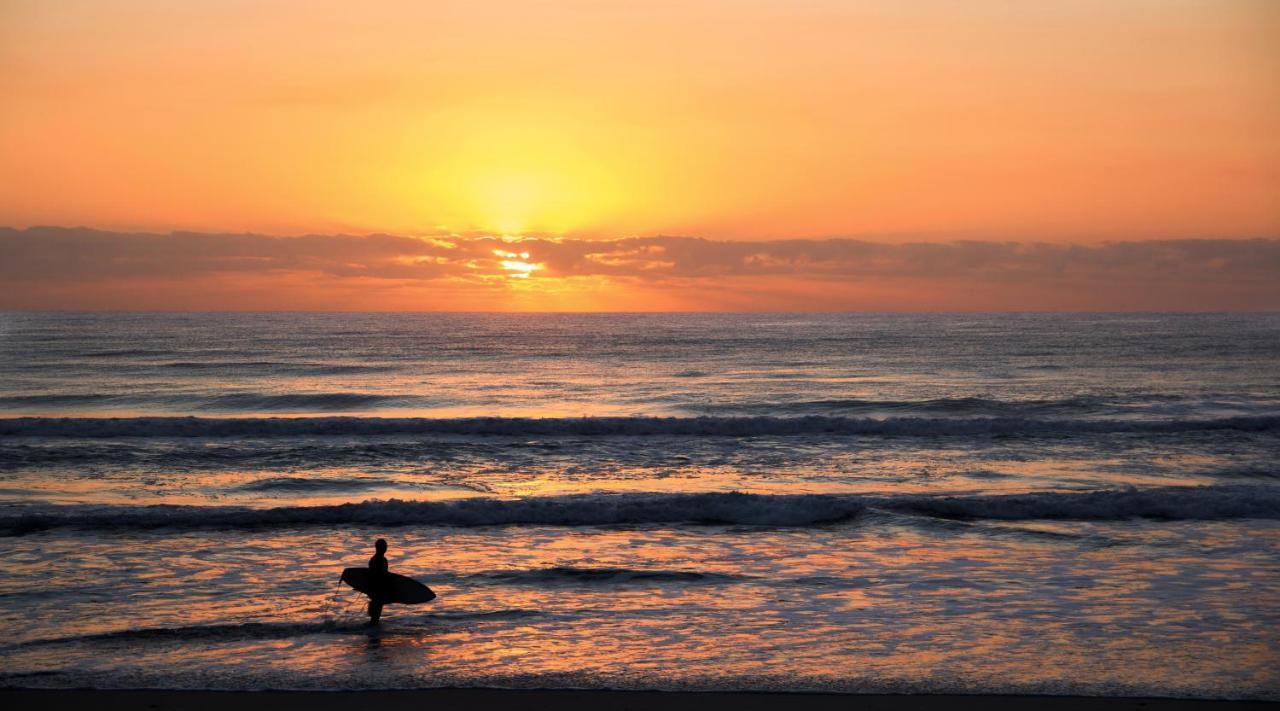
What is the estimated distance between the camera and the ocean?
32.6ft

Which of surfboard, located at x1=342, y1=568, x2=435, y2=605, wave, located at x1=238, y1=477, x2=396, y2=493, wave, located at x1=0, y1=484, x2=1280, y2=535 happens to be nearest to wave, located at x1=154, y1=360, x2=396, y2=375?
wave, located at x1=238, y1=477, x2=396, y2=493

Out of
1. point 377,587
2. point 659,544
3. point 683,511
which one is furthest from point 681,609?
point 683,511

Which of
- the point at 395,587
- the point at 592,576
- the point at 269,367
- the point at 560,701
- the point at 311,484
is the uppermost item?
the point at 395,587

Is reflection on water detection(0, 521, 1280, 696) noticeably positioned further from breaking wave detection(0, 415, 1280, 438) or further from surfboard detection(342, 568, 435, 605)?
breaking wave detection(0, 415, 1280, 438)

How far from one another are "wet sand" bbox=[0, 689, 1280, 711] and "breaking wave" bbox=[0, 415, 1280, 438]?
69.8ft

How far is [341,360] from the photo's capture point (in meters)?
63.2

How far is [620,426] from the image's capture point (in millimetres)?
31297

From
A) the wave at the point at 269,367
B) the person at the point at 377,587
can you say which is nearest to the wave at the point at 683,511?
the person at the point at 377,587

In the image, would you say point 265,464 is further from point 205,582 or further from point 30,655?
point 30,655

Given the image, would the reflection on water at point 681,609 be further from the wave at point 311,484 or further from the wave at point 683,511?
the wave at point 311,484

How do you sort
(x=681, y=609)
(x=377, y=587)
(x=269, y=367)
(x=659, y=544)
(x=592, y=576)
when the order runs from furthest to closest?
(x=269, y=367) → (x=659, y=544) → (x=592, y=576) → (x=681, y=609) → (x=377, y=587)

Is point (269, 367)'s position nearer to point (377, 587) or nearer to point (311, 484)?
point (311, 484)

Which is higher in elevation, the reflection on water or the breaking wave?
the reflection on water

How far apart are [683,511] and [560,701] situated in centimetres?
950
